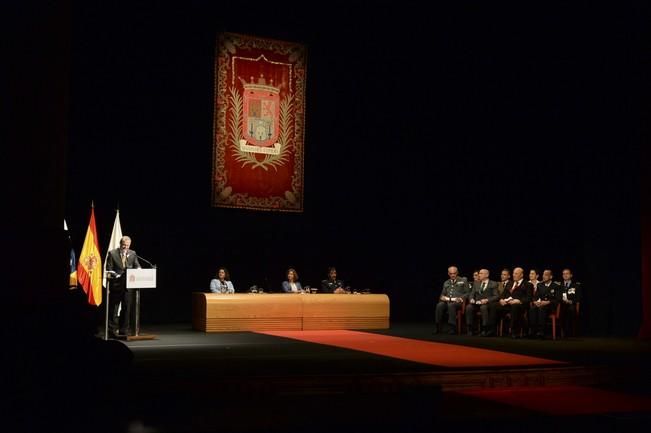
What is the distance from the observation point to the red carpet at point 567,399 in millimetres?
5031

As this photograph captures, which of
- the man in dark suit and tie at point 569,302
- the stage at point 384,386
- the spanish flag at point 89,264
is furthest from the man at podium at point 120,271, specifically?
the man in dark suit and tie at point 569,302

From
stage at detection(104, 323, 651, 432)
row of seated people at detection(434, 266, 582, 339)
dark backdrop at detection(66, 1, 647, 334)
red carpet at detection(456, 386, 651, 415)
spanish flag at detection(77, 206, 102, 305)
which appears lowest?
red carpet at detection(456, 386, 651, 415)

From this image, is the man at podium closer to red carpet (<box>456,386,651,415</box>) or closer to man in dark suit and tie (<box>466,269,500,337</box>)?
red carpet (<box>456,386,651,415</box>)

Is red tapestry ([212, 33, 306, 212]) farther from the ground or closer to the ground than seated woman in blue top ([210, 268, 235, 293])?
farther from the ground

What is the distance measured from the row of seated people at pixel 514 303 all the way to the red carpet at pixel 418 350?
1.21 m

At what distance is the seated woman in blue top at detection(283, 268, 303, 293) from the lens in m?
10.7

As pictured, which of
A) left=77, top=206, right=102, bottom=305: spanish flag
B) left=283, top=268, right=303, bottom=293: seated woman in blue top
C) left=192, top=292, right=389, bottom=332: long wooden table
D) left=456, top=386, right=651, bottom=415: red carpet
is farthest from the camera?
left=283, top=268, right=303, bottom=293: seated woman in blue top

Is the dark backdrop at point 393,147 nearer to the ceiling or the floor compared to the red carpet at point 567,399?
nearer to the ceiling

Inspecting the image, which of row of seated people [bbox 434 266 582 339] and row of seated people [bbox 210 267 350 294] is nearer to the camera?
row of seated people [bbox 434 266 582 339]

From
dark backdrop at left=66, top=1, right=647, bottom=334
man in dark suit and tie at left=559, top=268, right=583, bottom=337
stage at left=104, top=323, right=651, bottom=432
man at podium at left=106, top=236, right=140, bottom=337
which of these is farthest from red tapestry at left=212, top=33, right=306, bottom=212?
man in dark suit and tie at left=559, top=268, right=583, bottom=337

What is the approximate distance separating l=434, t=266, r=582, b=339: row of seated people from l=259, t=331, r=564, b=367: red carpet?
1214mm

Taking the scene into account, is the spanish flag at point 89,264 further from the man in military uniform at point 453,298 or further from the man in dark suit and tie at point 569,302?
the man in dark suit and tie at point 569,302

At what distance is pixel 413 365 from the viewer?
614 centimetres

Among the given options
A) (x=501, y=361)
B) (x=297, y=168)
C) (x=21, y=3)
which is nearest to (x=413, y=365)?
(x=501, y=361)
